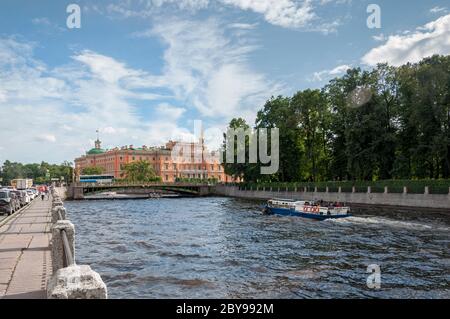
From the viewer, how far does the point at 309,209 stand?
150 feet

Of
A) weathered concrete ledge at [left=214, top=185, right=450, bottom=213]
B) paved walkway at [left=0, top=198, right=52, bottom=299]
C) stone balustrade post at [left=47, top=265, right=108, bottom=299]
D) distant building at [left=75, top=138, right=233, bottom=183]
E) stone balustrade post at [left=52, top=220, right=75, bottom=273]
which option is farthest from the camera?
distant building at [left=75, top=138, right=233, bottom=183]

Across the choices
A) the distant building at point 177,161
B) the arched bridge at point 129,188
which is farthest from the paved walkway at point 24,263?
the distant building at point 177,161

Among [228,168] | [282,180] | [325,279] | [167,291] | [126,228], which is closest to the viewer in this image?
[167,291]

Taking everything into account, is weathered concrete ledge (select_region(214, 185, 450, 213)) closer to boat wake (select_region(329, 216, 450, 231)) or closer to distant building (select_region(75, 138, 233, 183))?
boat wake (select_region(329, 216, 450, 231))

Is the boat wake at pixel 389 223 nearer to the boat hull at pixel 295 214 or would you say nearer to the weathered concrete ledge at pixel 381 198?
the boat hull at pixel 295 214

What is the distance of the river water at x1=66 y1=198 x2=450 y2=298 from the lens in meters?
16.2

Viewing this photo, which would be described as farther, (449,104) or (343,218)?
(449,104)

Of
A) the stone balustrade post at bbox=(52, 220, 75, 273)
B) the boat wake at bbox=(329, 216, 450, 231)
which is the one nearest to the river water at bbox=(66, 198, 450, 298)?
the boat wake at bbox=(329, 216, 450, 231)

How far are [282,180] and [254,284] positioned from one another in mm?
75454

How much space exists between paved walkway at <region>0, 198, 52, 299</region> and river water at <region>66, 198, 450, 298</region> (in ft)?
9.08

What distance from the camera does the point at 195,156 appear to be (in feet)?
626
